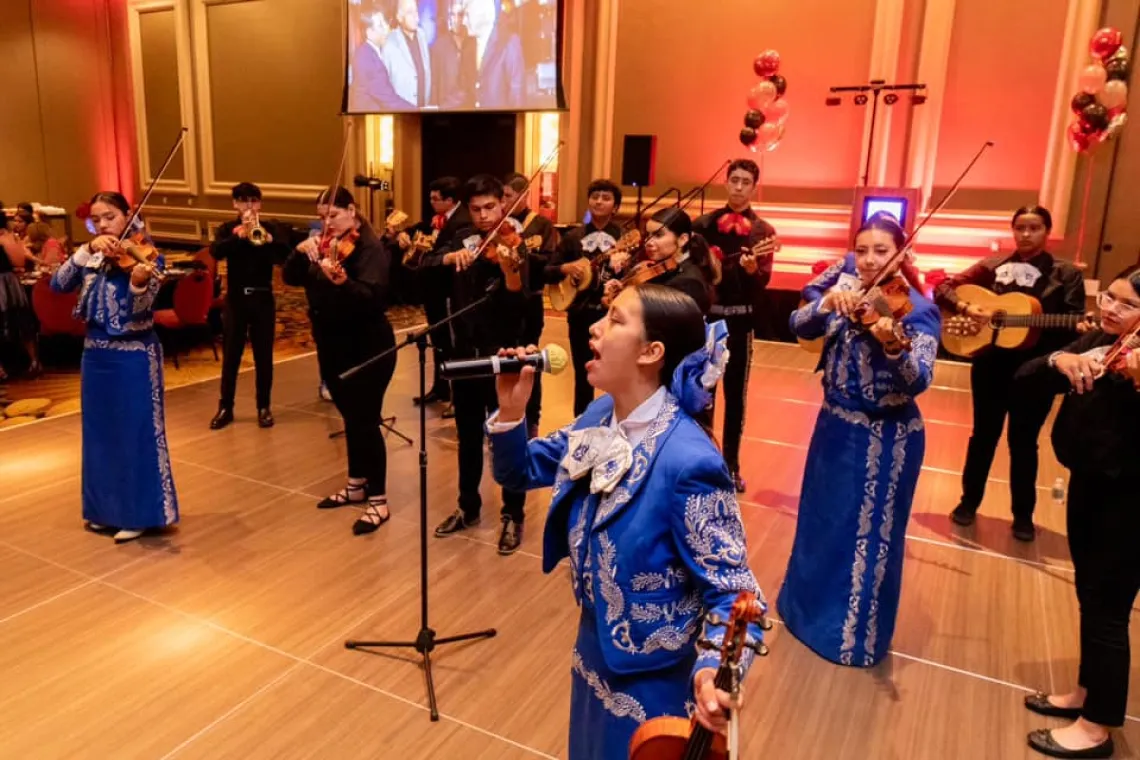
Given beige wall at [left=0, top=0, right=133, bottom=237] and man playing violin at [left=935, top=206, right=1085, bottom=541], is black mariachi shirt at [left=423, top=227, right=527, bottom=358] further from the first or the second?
beige wall at [left=0, top=0, right=133, bottom=237]

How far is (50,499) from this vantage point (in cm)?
409

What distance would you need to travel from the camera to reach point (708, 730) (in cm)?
117

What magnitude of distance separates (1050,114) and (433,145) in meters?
7.21

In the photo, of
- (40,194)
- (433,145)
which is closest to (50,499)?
(433,145)

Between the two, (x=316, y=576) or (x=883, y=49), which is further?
(x=883, y=49)

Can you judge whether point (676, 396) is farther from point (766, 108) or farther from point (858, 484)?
point (766, 108)

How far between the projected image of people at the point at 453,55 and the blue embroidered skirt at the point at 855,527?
7457mm

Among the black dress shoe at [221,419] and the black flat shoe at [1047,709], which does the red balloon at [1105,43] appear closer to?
the black flat shoe at [1047,709]

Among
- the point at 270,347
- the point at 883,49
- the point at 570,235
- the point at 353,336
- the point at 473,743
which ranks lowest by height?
the point at 473,743

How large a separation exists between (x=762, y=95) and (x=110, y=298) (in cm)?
660

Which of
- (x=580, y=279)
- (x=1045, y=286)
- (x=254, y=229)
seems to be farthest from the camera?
(x=254, y=229)

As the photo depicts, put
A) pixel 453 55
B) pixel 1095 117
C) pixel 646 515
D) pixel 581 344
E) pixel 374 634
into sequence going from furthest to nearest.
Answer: pixel 453 55
pixel 1095 117
pixel 581 344
pixel 374 634
pixel 646 515

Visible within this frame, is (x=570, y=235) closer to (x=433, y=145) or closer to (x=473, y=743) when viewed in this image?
(x=473, y=743)

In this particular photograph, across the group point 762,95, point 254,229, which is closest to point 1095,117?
point 762,95
